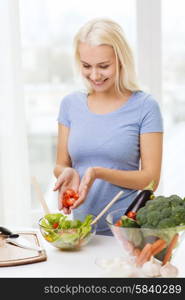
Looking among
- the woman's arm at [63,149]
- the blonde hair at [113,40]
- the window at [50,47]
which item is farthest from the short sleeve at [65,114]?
the window at [50,47]

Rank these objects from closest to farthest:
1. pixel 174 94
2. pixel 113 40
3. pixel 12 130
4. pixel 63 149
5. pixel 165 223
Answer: pixel 165 223 → pixel 113 40 → pixel 63 149 → pixel 12 130 → pixel 174 94

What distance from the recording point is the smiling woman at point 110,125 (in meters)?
2.08

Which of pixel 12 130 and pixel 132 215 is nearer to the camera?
pixel 132 215

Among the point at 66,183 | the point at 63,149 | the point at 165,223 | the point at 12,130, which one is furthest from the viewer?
the point at 12,130

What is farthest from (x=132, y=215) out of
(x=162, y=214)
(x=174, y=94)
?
(x=174, y=94)

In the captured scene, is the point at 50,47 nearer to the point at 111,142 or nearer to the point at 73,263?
the point at 111,142

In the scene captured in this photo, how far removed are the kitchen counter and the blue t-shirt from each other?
0.35m

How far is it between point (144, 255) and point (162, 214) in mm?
126

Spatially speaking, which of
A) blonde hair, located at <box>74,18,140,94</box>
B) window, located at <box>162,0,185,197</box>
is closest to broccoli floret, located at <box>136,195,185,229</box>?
blonde hair, located at <box>74,18,140,94</box>

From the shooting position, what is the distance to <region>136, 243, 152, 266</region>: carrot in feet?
4.86

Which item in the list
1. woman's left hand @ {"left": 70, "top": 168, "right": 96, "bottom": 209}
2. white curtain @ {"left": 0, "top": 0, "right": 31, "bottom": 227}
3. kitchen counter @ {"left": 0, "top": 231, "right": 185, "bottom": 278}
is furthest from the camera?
white curtain @ {"left": 0, "top": 0, "right": 31, "bottom": 227}

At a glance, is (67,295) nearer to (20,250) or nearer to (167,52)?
(20,250)

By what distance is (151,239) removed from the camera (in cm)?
148

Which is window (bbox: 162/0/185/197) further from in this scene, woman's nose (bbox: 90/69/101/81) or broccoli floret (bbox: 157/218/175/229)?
broccoli floret (bbox: 157/218/175/229)
